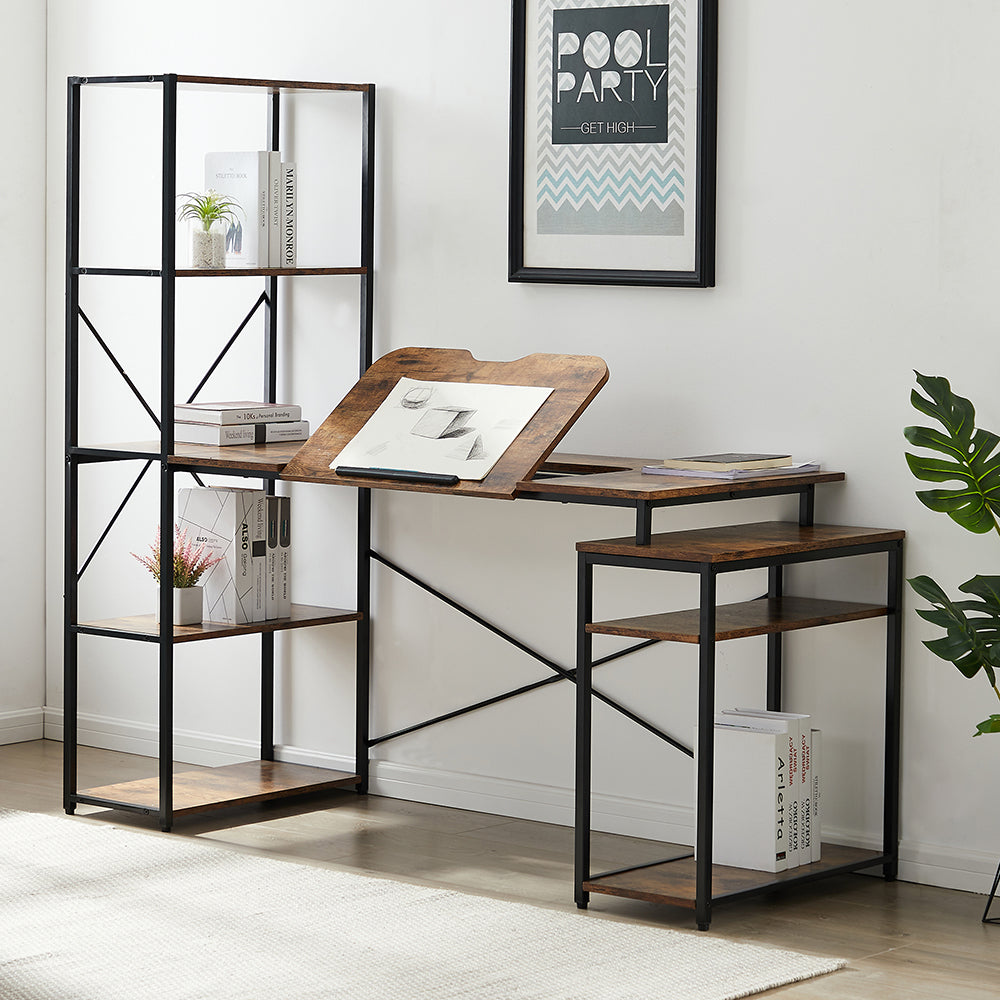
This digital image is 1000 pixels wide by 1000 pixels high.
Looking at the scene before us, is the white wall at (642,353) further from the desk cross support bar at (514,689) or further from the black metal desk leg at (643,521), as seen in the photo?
the black metal desk leg at (643,521)

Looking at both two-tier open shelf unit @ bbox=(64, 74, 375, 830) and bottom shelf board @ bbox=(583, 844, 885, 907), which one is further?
two-tier open shelf unit @ bbox=(64, 74, 375, 830)

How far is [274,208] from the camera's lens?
15.4ft

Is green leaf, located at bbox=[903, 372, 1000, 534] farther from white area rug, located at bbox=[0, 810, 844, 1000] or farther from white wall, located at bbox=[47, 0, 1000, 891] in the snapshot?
white area rug, located at bbox=[0, 810, 844, 1000]

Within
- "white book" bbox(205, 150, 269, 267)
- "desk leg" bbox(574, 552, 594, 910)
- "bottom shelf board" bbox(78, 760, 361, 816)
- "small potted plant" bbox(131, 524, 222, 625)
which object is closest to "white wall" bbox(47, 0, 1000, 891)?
"bottom shelf board" bbox(78, 760, 361, 816)

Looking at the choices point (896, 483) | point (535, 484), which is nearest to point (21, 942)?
point (535, 484)

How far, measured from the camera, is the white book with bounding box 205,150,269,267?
15.2ft

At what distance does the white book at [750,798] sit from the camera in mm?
3863

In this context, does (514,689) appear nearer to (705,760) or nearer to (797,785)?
(797,785)

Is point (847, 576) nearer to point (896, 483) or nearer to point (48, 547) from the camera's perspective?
point (896, 483)

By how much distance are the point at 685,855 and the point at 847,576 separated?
73 cm

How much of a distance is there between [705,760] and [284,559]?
156 centimetres

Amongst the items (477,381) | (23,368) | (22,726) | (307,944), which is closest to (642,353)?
(477,381)

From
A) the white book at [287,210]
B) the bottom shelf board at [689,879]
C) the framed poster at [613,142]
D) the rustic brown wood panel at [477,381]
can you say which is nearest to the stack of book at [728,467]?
the rustic brown wood panel at [477,381]

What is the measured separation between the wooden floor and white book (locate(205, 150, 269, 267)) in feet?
4.69
